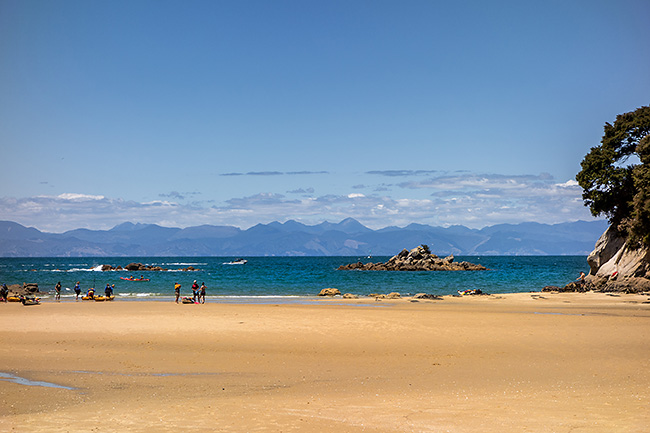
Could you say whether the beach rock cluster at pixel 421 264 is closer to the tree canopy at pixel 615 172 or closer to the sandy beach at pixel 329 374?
the tree canopy at pixel 615 172

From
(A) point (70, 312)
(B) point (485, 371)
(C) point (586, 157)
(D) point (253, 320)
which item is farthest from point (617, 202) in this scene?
(A) point (70, 312)

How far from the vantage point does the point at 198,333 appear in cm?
2180

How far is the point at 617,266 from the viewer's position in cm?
4878

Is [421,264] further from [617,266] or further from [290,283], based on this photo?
[617,266]

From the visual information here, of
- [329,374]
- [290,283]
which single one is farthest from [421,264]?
[329,374]

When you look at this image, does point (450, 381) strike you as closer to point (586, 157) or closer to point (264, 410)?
point (264, 410)

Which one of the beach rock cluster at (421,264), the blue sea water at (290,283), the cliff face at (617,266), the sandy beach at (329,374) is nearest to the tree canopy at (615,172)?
the cliff face at (617,266)

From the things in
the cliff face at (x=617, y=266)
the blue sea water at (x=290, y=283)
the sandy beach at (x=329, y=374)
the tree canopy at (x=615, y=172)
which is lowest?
the blue sea water at (x=290, y=283)

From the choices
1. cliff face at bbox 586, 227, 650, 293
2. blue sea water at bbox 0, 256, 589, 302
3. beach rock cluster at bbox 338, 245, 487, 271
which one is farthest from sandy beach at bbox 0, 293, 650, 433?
beach rock cluster at bbox 338, 245, 487, 271

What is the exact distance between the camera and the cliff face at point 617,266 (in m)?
44.6

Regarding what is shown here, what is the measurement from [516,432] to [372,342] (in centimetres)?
1070

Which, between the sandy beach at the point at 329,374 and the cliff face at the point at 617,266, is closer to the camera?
the sandy beach at the point at 329,374

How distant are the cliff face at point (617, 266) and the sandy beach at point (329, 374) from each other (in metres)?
21.2

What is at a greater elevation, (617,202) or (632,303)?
(617,202)
